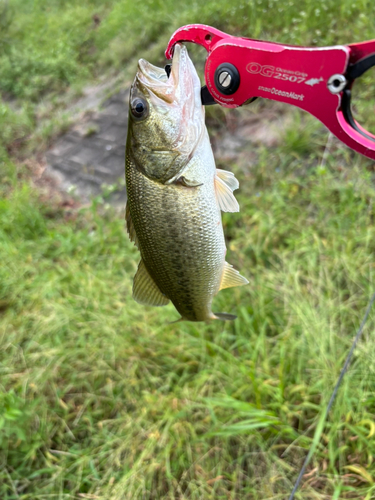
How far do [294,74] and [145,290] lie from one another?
0.74m

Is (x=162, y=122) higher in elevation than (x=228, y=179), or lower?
higher

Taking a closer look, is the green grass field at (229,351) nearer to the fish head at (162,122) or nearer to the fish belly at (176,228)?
the fish belly at (176,228)

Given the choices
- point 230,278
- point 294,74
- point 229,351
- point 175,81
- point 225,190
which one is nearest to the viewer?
point 294,74

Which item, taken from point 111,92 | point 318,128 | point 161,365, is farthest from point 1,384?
point 111,92

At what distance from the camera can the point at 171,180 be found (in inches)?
40.4

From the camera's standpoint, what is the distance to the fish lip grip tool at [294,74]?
770 mm

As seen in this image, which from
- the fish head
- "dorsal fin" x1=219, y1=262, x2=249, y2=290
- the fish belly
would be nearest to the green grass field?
"dorsal fin" x1=219, y1=262, x2=249, y2=290

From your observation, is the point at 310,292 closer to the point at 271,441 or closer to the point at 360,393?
the point at 360,393

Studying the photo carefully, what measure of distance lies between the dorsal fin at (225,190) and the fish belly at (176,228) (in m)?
0.02

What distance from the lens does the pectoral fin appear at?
3.69ft

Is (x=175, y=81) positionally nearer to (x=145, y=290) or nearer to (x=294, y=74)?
(x=294, y=74)

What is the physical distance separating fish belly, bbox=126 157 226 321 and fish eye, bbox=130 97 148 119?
128 mm

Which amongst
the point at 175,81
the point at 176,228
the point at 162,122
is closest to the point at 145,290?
the point at 176,228

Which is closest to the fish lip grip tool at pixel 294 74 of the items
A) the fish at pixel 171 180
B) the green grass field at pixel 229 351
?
the fish at pixel 171 180
